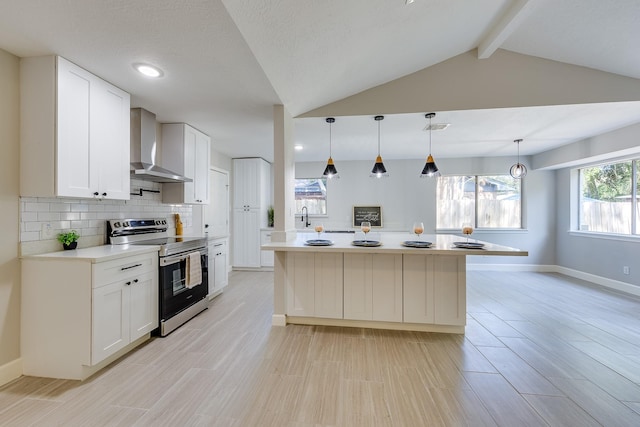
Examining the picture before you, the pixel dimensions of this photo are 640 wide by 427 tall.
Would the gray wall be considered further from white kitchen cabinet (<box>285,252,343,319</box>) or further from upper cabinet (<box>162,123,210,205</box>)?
upper cabinet (<box>162,123,210,205</box>)

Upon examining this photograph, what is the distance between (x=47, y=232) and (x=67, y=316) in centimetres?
78

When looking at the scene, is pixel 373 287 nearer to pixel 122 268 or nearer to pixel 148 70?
pixel 122 268

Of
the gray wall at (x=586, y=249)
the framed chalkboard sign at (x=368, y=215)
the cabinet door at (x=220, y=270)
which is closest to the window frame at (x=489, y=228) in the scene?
the gray wall at (x=586, y=249)

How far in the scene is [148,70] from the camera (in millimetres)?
2221

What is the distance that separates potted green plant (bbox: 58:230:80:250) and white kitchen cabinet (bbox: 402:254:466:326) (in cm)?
316

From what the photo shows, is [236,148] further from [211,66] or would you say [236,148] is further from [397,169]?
[397,169]

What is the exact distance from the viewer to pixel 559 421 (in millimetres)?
1592

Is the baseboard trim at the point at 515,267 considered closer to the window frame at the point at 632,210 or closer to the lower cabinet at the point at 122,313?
the window frame at the point at 632,210

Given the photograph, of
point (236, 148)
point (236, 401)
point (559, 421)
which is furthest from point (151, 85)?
point (559, 421)

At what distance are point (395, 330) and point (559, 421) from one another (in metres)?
1.42

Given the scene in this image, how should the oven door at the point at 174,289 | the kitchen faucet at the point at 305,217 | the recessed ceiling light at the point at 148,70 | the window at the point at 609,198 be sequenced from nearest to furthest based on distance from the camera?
1. the recessed ceiling light at the point at 148,70
2. the oven door at the point at 174,289
3. the window at the point at 609,198
4. the kitchen faucet at the point at 305,217

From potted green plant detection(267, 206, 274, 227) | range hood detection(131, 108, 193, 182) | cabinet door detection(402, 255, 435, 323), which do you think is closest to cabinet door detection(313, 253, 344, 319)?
cabinet door detection(402, 255, 435, 323)

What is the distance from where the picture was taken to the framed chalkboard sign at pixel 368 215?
591 centimetres

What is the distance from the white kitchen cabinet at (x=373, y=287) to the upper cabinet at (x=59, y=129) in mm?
2529
